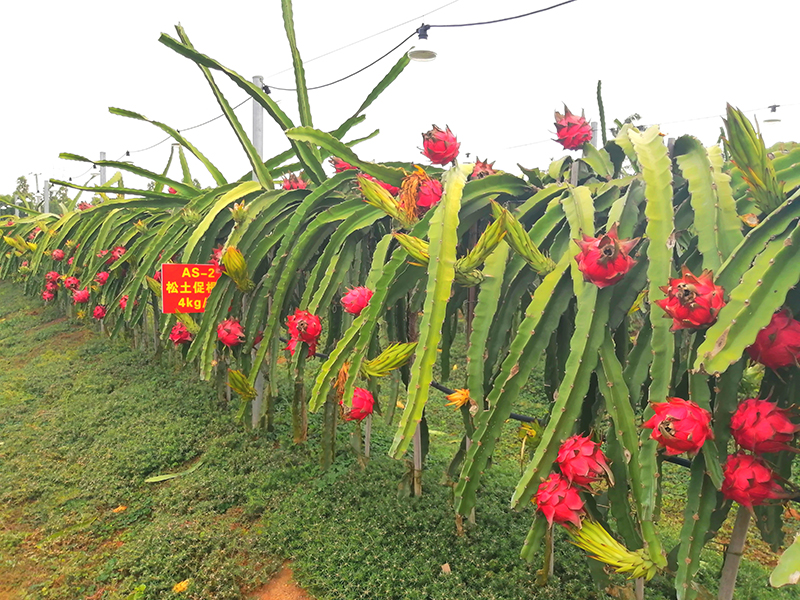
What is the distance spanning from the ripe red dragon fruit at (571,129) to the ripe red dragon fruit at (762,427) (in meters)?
0.94

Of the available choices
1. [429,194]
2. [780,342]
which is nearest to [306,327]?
[429,194]

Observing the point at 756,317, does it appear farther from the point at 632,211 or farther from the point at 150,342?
the point at 150,342

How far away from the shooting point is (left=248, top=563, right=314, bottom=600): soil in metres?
1.62

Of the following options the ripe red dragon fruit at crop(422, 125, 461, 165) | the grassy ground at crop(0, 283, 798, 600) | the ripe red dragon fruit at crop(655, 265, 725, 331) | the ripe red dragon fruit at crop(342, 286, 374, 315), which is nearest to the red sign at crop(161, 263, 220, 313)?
the grassy ground at crop(0, 283, 798, 600)

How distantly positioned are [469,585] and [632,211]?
1.18 meters

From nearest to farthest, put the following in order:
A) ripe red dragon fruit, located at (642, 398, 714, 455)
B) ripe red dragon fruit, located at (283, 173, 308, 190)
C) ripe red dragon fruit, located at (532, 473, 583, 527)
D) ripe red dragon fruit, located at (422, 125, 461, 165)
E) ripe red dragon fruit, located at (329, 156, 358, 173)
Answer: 1. ripe red dragon fruit, located at (642, 398, 714, 455)
2. ripe red dragon fruit, located at (532, 473, 583, 527)
3. ripe red dragon fruit, located at (422, 125, 461, 165)
4. ripe red dragon fruit, located at (329, 156, 358, 173)
5. ripe red dragon fruit, located at (283, 173, 308, 190)

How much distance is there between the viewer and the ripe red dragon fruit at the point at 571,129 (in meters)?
1.49

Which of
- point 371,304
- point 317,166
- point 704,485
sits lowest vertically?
point 704,485

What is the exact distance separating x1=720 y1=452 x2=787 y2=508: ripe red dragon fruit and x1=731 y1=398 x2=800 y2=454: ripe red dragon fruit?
0.02 metres

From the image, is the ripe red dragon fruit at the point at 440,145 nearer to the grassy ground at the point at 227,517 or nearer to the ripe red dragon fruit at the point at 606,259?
the ripe red dragon fruit at the point at 606,259

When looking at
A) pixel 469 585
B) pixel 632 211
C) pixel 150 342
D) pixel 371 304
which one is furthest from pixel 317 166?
pixel 150 342

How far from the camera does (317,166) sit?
197 cm

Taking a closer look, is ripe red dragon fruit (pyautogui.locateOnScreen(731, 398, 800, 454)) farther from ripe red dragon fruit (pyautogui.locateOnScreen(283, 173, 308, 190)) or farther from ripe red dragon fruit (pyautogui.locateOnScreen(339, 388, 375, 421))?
ripe red dragon fruit (pyautogui.locateOnScreen(283, 173, 308, 190))

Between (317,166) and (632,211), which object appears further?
(317,166)
